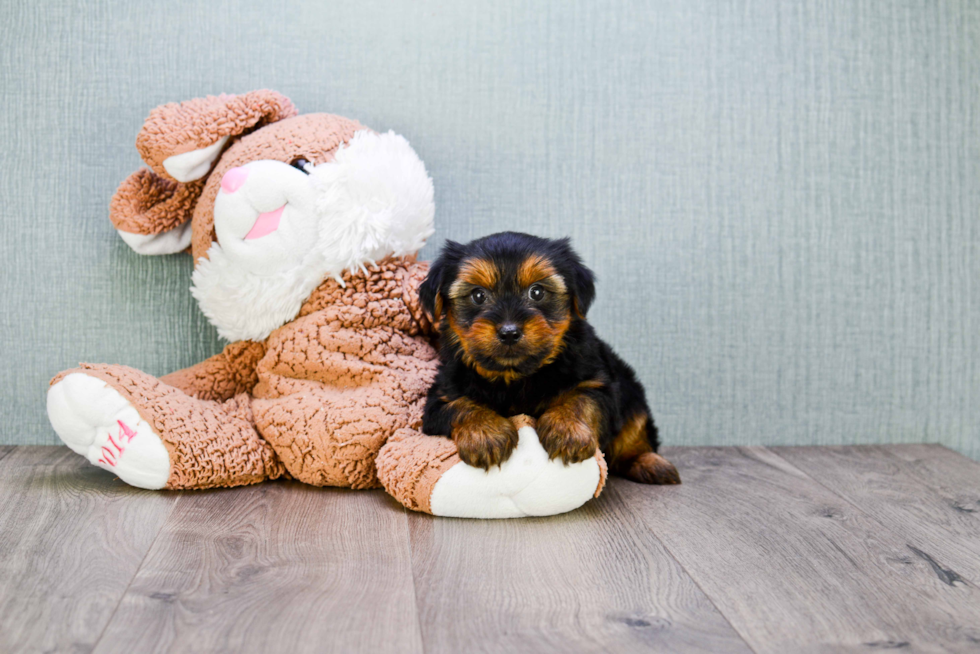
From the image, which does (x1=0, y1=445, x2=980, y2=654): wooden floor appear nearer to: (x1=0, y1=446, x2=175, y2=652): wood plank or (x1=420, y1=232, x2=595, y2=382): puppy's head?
(x1=0, y1=446, x2=175, y2=652): wood plank

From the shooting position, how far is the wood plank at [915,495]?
5.73 feet

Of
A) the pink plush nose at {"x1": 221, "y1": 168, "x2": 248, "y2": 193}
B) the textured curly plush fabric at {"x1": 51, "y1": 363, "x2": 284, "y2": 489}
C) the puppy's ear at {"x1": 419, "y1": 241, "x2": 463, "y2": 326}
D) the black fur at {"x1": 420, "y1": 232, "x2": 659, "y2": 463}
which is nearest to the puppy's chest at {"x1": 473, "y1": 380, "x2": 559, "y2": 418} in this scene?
the black fur at {"x1": 420, "y1": 232, "x2": 659, "y2": 463}

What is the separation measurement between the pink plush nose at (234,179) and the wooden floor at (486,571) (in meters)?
0.82

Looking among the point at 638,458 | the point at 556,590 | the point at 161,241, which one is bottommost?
the point at 556,590

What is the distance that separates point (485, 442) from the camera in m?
1.78

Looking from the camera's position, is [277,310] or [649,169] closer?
[277,310]

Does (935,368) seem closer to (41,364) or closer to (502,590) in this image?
(502,590)

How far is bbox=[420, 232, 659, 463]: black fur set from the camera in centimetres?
188

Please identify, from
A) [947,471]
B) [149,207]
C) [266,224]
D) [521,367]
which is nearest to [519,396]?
[521,367]

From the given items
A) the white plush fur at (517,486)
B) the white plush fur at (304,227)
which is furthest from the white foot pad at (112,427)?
the white plush fur at (517,486)

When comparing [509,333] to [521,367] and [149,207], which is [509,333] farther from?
[149,207]

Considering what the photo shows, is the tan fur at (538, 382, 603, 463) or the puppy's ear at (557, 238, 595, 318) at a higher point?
the puppy's ear at (557, 238, 595, 318)

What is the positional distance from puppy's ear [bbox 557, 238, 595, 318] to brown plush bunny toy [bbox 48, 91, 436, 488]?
0.49 meters

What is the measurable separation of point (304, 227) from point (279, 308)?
24cm
